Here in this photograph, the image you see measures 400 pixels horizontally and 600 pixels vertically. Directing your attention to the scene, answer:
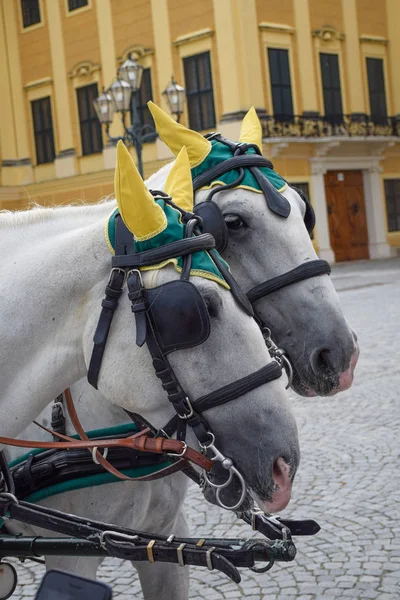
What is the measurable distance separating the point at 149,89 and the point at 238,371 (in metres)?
23.5

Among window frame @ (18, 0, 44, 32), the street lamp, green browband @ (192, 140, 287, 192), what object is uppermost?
window frame @ (18, 0, 44, 32)

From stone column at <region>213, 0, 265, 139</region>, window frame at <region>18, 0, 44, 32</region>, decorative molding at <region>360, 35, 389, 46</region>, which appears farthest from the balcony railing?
window frame at <region>18, 0, 44, 32</region>

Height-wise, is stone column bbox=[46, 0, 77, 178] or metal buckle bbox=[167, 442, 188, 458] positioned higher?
stone column bbox=[46, 0, 77, 178]

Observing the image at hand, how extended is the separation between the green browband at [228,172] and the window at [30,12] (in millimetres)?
25822

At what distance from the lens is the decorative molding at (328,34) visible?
2447cm

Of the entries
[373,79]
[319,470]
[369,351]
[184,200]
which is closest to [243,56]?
[373,79]

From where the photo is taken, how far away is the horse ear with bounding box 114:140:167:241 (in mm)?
1938

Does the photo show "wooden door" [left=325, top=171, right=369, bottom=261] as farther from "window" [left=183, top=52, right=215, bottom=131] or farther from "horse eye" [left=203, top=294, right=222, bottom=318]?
"horse eye" [left=203, top=294, right=222, bottom=318]

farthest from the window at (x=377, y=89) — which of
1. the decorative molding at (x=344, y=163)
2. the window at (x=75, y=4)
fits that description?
the window at (x=75, y=4)

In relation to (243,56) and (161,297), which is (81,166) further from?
(161,297)

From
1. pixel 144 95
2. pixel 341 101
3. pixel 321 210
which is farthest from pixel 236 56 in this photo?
pixel 321 210

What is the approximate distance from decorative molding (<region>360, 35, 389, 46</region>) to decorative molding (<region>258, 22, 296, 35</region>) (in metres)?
2.87

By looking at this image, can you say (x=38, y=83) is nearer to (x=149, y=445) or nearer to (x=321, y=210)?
(x=321, y=210)

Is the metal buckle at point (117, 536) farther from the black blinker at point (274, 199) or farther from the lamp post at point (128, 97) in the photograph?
the lamp post at point (128, 97)
